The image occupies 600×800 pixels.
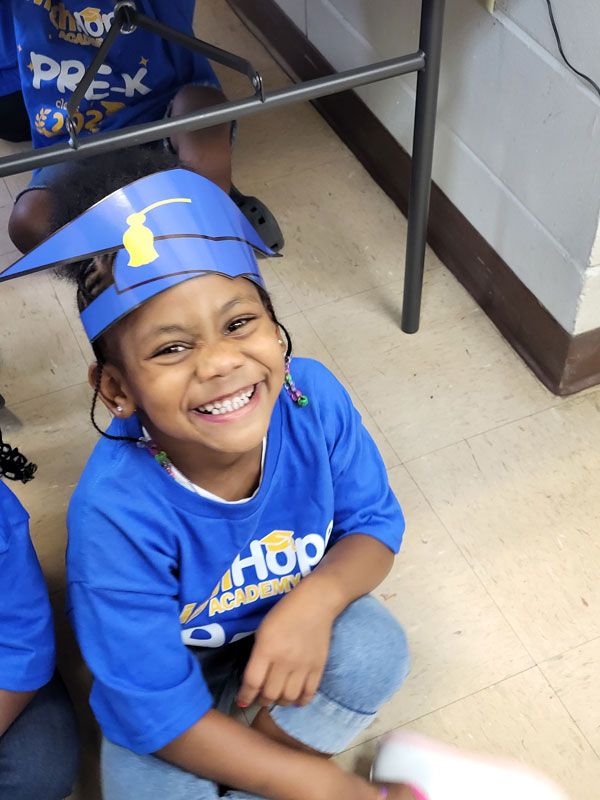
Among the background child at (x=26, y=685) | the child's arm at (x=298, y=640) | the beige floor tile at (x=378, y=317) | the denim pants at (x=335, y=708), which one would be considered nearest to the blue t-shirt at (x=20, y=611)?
the background child at (x=26, y=685)

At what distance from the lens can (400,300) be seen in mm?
1583

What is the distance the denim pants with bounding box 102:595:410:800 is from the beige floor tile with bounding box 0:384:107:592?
40 centimetres

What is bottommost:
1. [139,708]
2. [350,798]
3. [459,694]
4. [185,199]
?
[459,694]

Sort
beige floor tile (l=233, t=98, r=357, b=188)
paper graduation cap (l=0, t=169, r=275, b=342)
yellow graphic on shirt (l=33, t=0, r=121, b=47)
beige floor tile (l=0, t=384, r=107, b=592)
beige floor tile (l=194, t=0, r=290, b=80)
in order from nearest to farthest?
paper graduation cap (l=0, t=169, r=275, b=342), beige floor tile (l=0, t=384, r=107, b=592), yellow graphic on shirt (l=33, t=0, r=121, b=47), beige floor tile (l=233, t=98, r=357, b=188), beige floor tile (l=194, t=0, r=290, b=80)

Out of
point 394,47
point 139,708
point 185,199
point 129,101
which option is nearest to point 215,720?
point 139,708

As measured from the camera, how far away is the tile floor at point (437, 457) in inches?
43.0

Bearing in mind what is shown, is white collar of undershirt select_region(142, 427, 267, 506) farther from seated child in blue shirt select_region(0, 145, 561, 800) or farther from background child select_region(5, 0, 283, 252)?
background child select_region(5, 0, 283, 252)

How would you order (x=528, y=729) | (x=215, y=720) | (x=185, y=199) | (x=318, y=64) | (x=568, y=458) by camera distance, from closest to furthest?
(x=185, y=199) → (x=215, y=720) → (x=528, y=729) → (x=568, y=458) → (x=318, y=64)

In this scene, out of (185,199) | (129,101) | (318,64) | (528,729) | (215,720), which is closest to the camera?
(185,199)

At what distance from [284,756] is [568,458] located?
2.22 ft

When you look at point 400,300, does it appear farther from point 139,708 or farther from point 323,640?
point 139,708

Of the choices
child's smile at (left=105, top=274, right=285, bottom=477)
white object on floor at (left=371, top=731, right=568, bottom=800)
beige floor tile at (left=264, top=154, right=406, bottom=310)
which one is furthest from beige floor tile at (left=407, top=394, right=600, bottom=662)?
child's smile at (left=105, top=274, right=285, bottom=477)

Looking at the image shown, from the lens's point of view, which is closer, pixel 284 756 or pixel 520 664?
pixel 284 756

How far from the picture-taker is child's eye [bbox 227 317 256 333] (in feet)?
2.63
